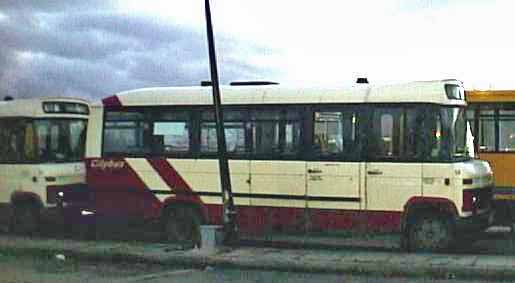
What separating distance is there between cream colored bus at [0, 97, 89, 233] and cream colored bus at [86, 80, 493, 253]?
127cm

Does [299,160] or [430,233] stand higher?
[299,160]

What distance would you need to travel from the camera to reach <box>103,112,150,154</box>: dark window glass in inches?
715

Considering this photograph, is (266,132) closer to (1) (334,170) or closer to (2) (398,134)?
(1) (334,170)

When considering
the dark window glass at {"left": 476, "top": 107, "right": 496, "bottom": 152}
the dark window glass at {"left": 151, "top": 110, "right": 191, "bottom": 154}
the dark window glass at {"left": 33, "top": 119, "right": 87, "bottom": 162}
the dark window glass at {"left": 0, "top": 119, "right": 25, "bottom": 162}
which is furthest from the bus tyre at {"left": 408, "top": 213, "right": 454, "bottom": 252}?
the dark window glass at {"left": 0, "top": 119, "right": 25, "bottom": 162}

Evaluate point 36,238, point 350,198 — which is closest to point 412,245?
point 350,198

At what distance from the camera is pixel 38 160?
19391 millimetres

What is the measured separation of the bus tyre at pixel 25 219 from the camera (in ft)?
64.2

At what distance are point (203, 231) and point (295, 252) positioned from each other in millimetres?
1790

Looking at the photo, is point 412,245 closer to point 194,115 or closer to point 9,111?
point 194,115

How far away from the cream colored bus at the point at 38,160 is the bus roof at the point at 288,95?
1.88 meters

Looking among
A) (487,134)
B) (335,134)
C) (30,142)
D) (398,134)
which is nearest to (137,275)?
(335,134)

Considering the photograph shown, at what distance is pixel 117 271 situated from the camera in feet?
49.0

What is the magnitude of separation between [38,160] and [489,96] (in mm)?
10184

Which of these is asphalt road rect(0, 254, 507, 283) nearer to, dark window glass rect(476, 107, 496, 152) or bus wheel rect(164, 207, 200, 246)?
bus wheel rect(164, 207, 200, 246)
